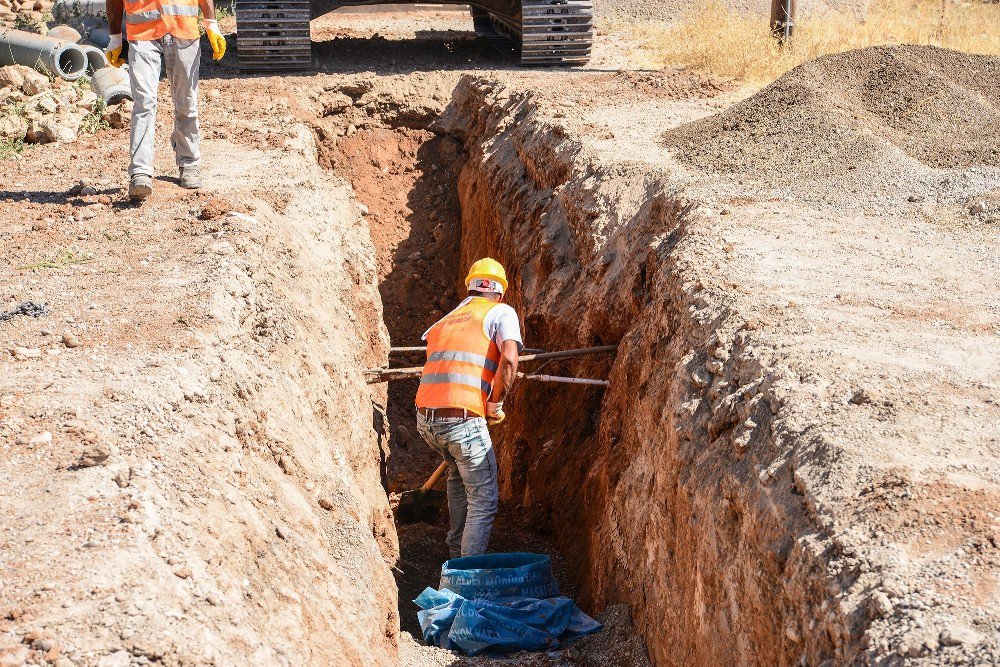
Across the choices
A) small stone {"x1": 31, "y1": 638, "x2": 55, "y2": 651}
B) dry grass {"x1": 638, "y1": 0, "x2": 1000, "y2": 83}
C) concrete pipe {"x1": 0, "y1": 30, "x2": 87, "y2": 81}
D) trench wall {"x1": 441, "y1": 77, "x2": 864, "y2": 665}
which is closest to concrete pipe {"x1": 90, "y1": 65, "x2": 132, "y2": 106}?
concrete pipe {"x1": 0, "y1": 30, "x2": 87, "y2": 81}

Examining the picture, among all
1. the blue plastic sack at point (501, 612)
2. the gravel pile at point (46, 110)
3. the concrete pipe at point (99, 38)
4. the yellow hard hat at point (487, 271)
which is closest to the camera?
the blue plastic sack at point (501, 612)

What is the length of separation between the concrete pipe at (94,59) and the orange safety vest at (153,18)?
5.06 m

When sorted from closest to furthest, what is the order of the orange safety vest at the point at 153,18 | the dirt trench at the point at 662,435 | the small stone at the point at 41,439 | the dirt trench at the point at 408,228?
the dirt trench at the point at 662,435
the small stone at the point at 41,439
the orange safety vest at the point at 153,18
the dirt trench at the point at 408,228

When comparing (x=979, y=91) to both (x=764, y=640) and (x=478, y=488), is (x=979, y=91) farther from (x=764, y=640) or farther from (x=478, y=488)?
(x=764, y=640)

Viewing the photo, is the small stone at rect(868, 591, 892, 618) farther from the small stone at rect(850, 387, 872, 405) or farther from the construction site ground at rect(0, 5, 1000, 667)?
the small stone at rect(850, 387, 872, 405)

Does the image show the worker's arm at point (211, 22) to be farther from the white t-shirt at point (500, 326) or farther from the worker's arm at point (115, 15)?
the white t-shirt at point (500, 326)

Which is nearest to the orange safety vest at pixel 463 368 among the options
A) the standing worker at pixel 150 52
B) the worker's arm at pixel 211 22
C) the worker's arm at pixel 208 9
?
the standing worker at pixel 150 52

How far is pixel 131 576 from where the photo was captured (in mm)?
3551

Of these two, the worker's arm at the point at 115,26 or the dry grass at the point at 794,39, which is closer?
the worker's arm at the point at 115,26

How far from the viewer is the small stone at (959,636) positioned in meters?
3.00

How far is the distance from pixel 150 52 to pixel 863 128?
587cm

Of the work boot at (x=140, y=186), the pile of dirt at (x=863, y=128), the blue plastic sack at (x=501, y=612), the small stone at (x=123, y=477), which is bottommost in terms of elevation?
the blue plastic sack at (x=501, y=612)

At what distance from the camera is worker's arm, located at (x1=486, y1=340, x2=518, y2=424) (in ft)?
21.1

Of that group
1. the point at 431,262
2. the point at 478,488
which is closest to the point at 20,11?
the point at 431,262
